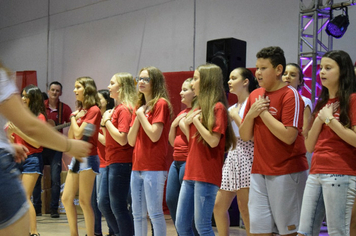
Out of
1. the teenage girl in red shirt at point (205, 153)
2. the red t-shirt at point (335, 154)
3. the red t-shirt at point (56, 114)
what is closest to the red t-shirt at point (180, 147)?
the teenage girl in red shirt at point (205, 153)

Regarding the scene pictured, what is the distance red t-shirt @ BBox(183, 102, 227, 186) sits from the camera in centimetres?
302

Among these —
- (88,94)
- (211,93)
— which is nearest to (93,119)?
(88,94)

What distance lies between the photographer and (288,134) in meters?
2.72

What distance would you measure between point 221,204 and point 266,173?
94 centimetres

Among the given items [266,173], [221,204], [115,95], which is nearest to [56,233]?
[115,95]

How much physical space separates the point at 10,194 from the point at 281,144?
1.75m

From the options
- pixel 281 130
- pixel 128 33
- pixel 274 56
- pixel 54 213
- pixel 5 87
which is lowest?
pixel 54 213

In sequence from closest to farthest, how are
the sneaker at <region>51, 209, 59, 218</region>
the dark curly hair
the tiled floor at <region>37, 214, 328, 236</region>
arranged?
the dark curly hair
the tiled floor at <region>37, 214, 328, 236</region>
the sneaker at <region>51, 209, 59, 218</region>

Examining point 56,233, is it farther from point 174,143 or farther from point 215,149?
point 215,149

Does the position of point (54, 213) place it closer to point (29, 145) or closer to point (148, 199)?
point (29, 145)

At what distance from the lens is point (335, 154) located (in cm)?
265

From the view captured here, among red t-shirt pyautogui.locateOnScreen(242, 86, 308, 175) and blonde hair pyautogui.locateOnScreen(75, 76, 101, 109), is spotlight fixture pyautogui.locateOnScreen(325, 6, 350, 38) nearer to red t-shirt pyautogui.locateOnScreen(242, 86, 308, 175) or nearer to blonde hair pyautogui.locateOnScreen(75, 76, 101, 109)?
red t-shirt pyautogui.locateOnScreen(242, 86, 308, 175)

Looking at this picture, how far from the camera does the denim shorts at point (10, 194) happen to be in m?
1.50

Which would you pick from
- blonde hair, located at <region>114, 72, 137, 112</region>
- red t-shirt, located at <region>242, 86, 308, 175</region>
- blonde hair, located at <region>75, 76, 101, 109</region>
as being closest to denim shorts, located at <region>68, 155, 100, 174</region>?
blonde hair, located at <region>75, 76, 101, 109</region>
